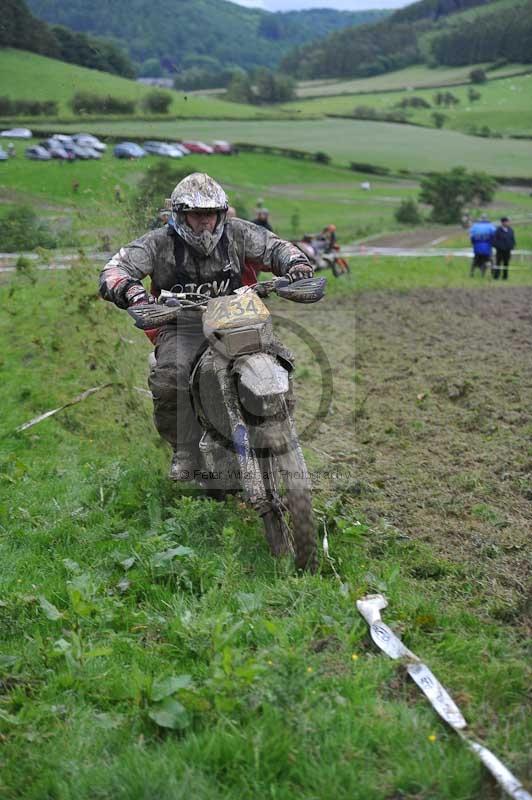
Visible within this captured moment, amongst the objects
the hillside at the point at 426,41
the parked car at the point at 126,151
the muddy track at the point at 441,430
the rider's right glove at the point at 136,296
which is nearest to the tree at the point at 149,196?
the parked car at the point at 126,151

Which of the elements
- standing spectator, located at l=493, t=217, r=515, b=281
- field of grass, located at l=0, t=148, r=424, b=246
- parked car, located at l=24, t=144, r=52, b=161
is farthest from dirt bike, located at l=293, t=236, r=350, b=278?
parked car, located at l=24, t=144, r=52, b=161

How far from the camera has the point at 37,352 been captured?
12641mm

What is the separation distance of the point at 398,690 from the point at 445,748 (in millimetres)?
505

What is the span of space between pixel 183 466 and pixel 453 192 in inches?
1718

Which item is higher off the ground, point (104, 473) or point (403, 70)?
point (403, 70)

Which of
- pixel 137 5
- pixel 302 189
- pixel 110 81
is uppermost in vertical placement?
pixel 137 5

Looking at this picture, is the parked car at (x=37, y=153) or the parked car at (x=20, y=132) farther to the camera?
the parked car at (x=20, y=132)

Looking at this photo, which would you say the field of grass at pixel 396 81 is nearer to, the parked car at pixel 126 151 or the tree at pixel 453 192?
the tree at pixel 453 192

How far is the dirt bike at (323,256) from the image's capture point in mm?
23281

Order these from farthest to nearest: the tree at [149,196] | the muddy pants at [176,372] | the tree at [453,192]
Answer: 1. the tree at [453,192]
2. the tree at [149,196]
3. the muddy pants at [176,372]

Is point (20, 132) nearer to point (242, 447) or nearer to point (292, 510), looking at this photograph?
point (242, 447)

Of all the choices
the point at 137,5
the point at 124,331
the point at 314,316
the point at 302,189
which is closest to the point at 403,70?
the point at 302,189

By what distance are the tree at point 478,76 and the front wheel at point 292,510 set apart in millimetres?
27148

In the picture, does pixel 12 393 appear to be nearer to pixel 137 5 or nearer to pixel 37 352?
pixel 37 352
